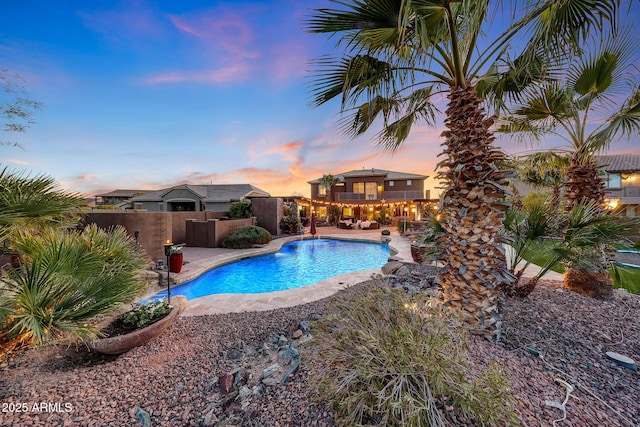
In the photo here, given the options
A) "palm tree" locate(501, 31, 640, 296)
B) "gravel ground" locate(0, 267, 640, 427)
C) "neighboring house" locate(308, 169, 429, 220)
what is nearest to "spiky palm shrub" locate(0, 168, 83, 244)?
"gravel ground" locate(0, 267, 640, 427)

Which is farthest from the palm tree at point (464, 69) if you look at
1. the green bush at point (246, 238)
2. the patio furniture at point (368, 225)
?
the patio furniture at point (368, 225)

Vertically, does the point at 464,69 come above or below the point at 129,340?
above

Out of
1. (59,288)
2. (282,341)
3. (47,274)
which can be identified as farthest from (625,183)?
(47,274)

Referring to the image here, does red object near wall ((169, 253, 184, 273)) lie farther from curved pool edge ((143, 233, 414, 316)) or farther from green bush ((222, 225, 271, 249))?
green bush ((222, 225, 271, 249))

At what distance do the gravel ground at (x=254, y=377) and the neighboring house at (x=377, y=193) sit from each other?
71.5 feet

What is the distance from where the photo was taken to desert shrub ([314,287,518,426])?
5.00 feet

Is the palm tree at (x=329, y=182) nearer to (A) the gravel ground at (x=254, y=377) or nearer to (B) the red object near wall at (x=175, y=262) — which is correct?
(B) the red object near wall at (x=175, y=262)

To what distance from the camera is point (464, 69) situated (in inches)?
136

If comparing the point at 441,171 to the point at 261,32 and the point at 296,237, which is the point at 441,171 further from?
the point at 296,237

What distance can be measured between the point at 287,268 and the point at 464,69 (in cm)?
925

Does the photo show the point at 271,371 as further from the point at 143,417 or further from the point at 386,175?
the point at 386,175

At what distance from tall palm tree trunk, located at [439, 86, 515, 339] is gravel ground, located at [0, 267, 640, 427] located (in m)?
0.48

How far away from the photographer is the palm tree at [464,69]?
292cm

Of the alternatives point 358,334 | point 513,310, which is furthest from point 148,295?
point 513,310
